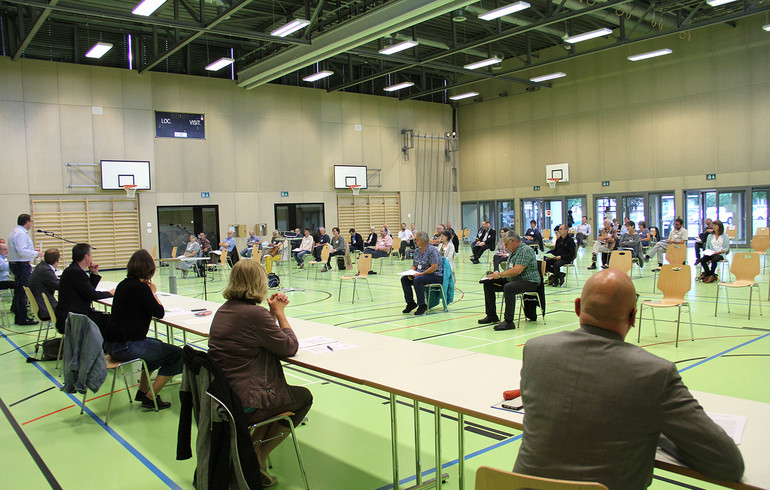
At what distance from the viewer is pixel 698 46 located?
1933 cm

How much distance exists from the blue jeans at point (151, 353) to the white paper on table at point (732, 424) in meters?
3.78

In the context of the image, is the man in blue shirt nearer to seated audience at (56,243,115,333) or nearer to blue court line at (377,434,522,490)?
seated audience at (56,243,115,333)

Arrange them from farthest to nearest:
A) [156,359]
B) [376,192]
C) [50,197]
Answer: [376,192]
[50,197]
[156,359]

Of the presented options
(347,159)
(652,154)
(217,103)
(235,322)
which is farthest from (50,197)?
(652,154)

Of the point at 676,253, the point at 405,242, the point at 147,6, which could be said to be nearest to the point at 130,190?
the point at 147,6

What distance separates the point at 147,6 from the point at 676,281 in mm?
11833

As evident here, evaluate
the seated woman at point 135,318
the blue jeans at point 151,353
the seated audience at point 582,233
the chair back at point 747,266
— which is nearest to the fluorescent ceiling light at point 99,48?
→ the seated woman at point 135,318

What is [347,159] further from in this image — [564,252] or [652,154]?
[564,252]

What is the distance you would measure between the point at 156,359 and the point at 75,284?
4.60ft

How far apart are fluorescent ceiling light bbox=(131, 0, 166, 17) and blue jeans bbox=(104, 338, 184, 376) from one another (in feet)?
33.0

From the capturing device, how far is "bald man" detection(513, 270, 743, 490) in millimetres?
1608

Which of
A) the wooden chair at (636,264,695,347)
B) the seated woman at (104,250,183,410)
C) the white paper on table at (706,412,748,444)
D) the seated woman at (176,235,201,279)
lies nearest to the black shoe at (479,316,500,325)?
the wooden chair at (636,264,695,347)

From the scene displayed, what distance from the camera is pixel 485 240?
16438mm

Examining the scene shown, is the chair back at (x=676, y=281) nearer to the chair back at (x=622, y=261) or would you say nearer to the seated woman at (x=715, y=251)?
the chair back at (x=622, y=261)
